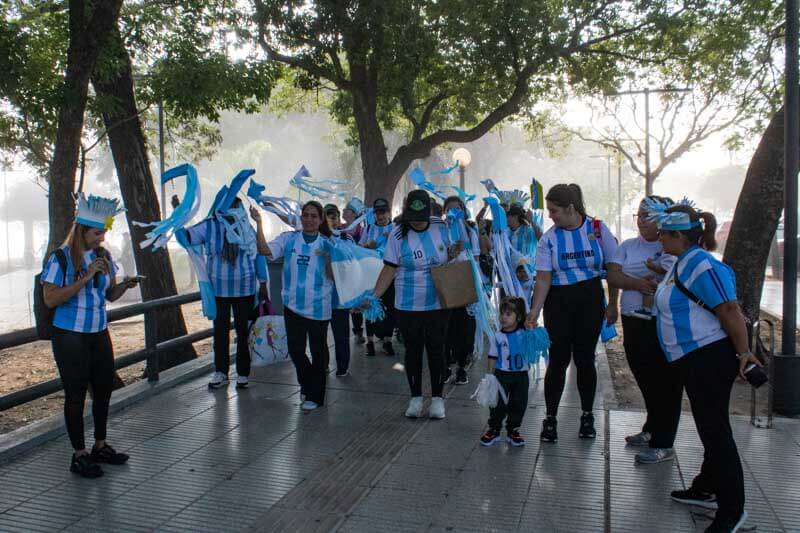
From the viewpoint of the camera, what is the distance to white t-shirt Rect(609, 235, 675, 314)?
4867mm

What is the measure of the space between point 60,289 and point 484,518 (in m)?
2.86

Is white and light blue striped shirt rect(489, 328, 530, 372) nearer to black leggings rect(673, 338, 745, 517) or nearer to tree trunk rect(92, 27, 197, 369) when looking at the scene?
black leggings rect(673, 338, 745, 517)

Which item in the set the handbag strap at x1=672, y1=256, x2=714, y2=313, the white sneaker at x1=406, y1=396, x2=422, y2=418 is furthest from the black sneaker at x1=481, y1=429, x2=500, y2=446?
the handbag strap at x1=672, y1=256, x2=714, y2=313

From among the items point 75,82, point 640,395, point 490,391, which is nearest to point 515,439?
point 490,391

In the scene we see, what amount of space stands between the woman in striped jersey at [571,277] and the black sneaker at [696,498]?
1.19 meters

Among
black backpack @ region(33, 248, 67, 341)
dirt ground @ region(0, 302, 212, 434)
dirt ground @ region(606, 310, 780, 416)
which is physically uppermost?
black backpack @ region(33, 248, 67, 341)

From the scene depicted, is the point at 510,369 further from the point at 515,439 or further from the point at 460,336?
the point at 460,336

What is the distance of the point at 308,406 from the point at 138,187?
4958 mm

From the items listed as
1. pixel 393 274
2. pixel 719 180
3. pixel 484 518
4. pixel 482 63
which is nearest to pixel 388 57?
pixel 482 63

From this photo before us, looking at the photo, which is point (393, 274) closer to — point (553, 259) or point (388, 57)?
point (553, 259)

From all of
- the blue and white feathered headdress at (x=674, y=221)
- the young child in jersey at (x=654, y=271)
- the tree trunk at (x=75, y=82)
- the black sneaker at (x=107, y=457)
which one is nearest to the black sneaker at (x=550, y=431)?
the young child in jersey at (x=654, y=271)

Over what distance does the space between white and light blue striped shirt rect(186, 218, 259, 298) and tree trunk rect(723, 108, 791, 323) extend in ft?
18.1

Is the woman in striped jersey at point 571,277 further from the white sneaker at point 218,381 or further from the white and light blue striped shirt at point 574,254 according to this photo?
the white sneaker at point 218,381

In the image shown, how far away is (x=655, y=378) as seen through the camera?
4863 millimetres
